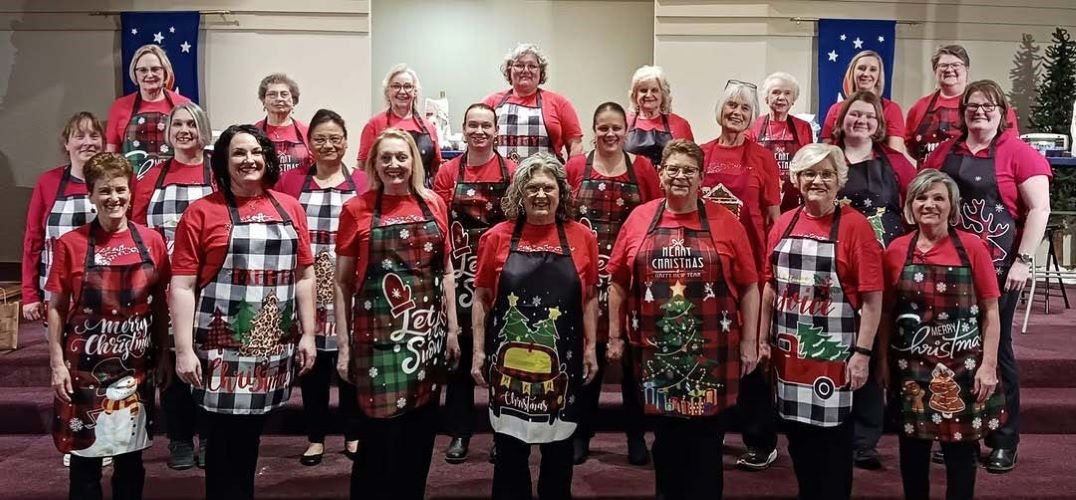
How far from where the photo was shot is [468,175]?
363cm

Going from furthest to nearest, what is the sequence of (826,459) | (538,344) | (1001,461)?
(1001,461) → (826,459) → (538,344)

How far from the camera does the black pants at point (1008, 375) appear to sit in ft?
12.0

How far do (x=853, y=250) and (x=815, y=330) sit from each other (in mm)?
286

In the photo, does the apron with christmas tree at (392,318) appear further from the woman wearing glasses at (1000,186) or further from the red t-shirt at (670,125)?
the woman wearing glasses at (1000,186)

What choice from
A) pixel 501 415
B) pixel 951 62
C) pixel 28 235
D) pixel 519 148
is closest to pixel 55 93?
pixel 28 235

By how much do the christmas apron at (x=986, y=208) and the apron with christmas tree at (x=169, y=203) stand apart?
2949mm

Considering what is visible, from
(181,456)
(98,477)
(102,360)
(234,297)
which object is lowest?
(181,456)

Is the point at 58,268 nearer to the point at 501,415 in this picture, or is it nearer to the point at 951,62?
the point at 501,415

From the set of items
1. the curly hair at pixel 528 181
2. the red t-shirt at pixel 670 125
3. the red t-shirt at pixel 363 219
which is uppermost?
the red t-shirt at pixel 670 125

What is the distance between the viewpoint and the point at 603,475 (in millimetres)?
3756

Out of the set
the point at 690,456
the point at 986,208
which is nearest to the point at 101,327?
the point at 690,456

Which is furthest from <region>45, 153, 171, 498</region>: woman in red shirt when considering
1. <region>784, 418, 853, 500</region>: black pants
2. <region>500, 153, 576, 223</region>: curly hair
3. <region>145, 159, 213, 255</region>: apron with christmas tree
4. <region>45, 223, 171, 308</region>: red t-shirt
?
<region>784, 418, 853, 500</region>: black pants

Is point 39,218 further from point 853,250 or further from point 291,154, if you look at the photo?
point 853,250

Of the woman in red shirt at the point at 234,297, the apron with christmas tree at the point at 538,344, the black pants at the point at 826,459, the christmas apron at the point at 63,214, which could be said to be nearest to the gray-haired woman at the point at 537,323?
the apron with christmas tree at the point at 538,344
